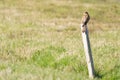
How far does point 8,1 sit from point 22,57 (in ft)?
95.2

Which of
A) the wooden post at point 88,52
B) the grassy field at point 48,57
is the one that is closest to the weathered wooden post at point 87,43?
the wooden post at point 88,52

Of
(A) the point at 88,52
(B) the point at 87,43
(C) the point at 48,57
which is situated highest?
(B) the point at 87,43

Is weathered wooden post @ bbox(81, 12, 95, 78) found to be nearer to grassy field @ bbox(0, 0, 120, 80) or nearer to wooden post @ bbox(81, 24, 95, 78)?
wooden post @ bbox(81, 24, 95, 78)

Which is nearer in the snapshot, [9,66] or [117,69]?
[9,66]

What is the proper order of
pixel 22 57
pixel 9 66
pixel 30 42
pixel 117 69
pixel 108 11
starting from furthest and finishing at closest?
pixel 108 11
pixel 30 42
pixel 22 57
pixel 117 69
pixel 9 66

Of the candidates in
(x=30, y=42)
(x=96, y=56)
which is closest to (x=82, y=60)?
(x=96, y=56)

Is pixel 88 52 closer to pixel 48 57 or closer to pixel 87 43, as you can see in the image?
pixel 87 43

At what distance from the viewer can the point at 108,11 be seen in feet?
152

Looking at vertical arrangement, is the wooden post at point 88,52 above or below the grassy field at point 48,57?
above

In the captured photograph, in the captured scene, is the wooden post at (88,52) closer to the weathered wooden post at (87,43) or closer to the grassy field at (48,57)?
the weathered wooden post at (87,43)

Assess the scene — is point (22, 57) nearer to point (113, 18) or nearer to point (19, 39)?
point (19, 39)

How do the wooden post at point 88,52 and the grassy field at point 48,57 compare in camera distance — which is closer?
the grassy field at point 48,57

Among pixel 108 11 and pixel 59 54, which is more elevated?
pixel 59 54

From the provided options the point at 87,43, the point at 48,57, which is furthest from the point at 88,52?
the point at 48,57
